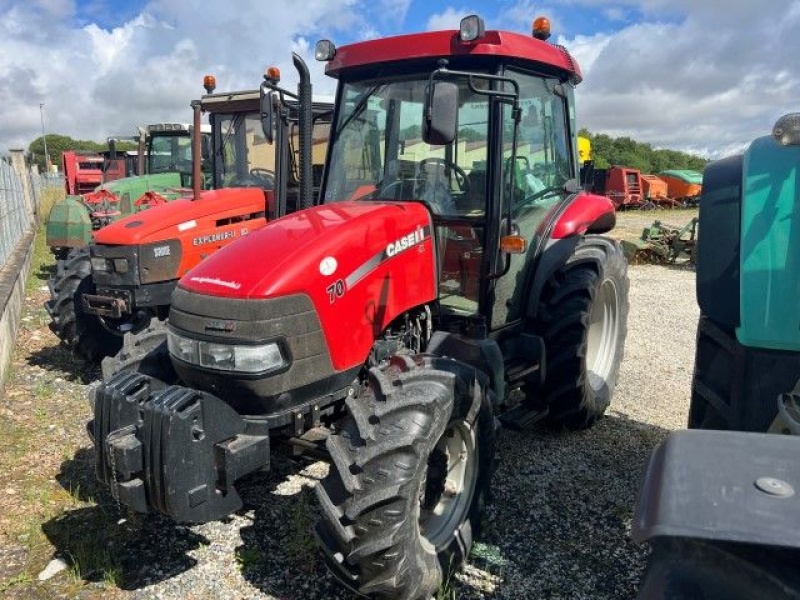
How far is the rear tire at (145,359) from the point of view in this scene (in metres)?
3.09

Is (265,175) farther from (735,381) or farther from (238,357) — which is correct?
(735,381)

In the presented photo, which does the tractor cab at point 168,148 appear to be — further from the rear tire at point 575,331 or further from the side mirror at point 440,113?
the side mirror at point 440,113

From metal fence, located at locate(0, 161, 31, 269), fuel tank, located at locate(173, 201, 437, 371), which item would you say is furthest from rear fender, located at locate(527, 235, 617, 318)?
metal fence, located at locate(0, 161, 31, 269)

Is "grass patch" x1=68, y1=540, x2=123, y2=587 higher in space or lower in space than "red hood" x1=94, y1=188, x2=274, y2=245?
lower

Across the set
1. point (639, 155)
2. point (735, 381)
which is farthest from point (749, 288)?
point (639, 155)

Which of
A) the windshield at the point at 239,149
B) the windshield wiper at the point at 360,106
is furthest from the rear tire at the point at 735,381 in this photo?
the windshield at the point at 239,149

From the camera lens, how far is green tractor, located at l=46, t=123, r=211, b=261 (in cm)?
948

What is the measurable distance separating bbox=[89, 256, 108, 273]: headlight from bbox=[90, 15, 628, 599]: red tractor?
7.64ft

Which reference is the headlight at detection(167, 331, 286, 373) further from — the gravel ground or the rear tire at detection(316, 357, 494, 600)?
the gravel ground

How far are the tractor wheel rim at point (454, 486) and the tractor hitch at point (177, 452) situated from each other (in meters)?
0.77

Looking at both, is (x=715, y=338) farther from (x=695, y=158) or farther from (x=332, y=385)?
(x=695, y=158)

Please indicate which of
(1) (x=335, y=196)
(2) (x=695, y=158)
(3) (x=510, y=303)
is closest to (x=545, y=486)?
(3) (x=510, y=303)

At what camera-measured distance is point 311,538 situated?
Answer: 3.11 metres

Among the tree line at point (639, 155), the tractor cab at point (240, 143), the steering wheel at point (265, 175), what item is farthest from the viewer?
the tree line at point (639, 155)
